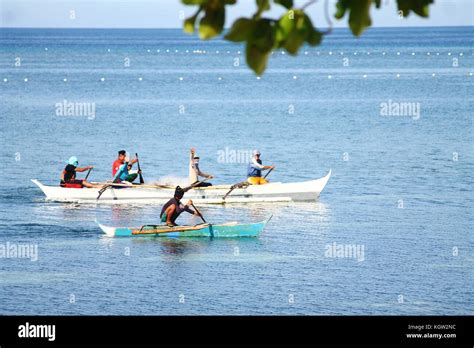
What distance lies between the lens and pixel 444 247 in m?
25.9

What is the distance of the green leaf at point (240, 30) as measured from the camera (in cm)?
583

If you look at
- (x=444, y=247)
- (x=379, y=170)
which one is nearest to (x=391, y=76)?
(x=379, y=170)

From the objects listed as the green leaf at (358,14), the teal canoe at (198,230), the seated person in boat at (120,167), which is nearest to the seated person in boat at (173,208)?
the teal canoe at (198,230)

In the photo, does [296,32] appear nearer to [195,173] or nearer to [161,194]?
[195,173]

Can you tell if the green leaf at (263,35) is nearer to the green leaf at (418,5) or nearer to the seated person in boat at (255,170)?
the green leaf at (418,5)

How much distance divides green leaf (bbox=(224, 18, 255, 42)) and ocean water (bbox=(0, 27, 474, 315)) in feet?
50.1

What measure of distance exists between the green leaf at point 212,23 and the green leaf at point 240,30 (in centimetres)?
6

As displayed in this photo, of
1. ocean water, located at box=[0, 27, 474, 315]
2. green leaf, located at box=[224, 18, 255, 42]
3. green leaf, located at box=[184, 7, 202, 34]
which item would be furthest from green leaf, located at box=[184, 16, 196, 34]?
ocean water, located at box=[0, 27, 474, 315]

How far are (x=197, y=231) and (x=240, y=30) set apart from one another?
19927 mm

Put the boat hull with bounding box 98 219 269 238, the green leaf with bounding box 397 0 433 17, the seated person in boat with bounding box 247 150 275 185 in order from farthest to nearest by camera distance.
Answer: the seated person in boat with bounding box 247 150 275 185 → the boat hull with bounding box 98 219 269 238 → the green leaf with bounding box 397 0 433 17

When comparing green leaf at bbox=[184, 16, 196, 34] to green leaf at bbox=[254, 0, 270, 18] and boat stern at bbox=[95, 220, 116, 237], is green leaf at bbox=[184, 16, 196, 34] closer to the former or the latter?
green leaf at bbox=[254, 0, 270, 18]

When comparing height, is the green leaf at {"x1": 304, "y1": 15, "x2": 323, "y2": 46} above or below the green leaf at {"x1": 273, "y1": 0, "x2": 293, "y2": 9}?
below

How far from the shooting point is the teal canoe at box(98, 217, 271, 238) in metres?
25.6
